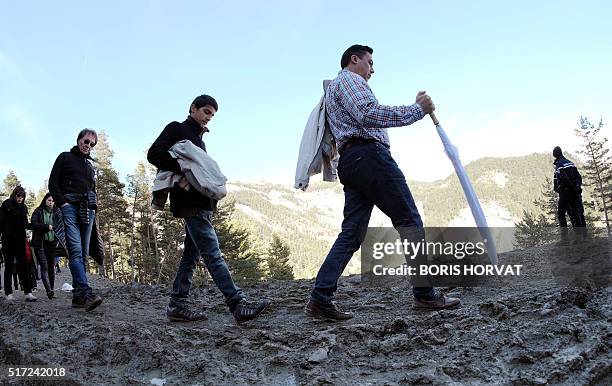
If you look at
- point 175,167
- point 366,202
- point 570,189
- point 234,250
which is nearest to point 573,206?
point 570,189

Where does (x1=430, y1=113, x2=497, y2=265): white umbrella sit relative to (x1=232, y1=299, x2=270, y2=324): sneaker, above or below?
above

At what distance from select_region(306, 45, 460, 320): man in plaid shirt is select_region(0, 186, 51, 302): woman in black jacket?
5.85m

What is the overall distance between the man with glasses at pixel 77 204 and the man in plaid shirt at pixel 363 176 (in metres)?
3.08

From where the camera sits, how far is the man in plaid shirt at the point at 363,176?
366 cm

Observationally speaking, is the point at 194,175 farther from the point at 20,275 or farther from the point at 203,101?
the point at 20,275

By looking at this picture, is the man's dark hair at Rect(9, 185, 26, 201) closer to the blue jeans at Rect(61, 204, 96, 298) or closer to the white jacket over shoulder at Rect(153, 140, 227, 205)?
the blue jeans at Rect(61, 204, 96, 298)

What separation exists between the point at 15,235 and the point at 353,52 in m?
6.59

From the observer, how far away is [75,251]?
537 cm

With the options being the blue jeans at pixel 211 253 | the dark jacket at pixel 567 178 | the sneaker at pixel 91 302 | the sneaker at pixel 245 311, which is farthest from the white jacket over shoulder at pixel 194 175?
the dark jacket at pixel 567 178

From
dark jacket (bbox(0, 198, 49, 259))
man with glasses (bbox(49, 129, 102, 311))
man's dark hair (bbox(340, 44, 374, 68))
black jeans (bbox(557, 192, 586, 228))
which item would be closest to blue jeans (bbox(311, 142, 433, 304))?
man's dark hair (bbox(340, 44, 374, 68))

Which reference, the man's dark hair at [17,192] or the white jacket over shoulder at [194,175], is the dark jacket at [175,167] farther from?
the man's dark hair at [17,192]

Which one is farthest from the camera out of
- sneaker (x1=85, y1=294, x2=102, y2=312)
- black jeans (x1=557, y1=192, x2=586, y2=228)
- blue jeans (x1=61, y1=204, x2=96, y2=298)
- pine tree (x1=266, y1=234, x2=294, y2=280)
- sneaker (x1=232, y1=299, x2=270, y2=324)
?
pine tree (x1=266, y1=234, x2=294, y2=280)

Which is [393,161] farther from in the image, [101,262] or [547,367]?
[101,262]

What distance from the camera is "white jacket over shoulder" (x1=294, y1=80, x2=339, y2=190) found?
410 centimetres
